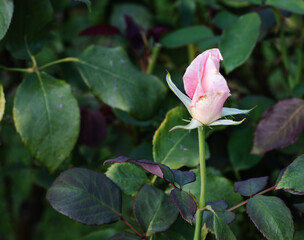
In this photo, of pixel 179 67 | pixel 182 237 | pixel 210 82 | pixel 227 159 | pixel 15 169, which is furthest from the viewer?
pixel 179 67

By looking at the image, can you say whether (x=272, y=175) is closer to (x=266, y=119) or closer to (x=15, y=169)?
(x=266, y=119)

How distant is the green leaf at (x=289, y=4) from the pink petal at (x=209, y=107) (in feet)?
1.05

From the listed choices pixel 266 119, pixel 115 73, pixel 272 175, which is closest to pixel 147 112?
pixel 115 73

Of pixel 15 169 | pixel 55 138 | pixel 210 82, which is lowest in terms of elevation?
pixel 15 169

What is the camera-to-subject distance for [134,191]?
0.51 metres

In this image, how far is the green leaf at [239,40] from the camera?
0.63 meters

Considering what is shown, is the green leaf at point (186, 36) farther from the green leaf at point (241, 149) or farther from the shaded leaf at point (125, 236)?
the shaded leaf at point (125, 236)

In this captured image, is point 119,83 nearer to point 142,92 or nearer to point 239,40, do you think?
point 142,92

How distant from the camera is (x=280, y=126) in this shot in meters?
0.65

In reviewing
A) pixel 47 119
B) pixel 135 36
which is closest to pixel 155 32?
pixel 135 36

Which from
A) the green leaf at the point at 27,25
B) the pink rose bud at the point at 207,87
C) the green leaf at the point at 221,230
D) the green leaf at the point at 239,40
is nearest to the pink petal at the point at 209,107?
the pink rose bud at the point at 207,87

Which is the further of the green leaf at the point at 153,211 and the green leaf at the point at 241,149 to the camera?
the green leaf at the point at 241,149

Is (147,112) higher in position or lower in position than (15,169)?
higher

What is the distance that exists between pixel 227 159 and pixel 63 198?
393 millimetres
